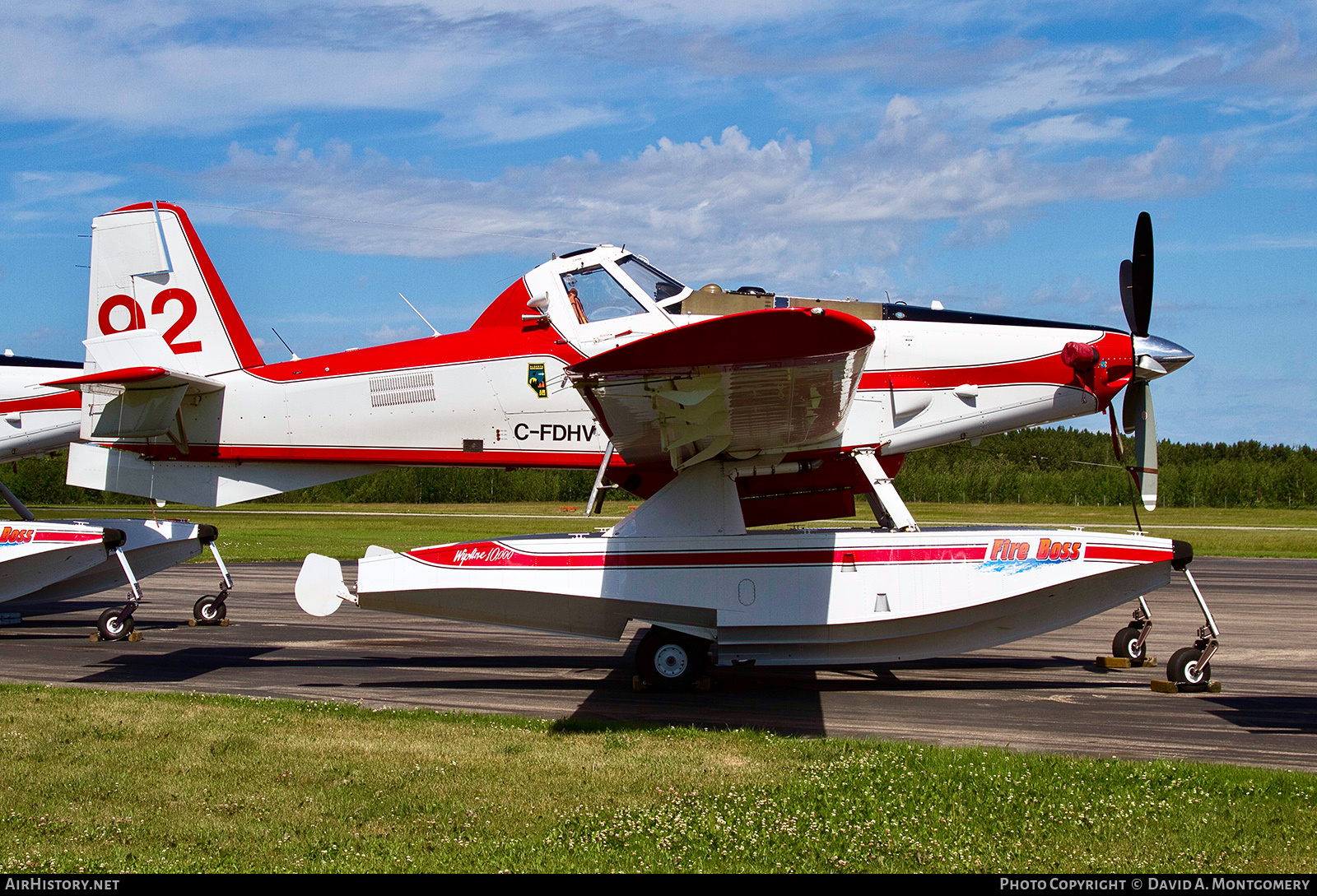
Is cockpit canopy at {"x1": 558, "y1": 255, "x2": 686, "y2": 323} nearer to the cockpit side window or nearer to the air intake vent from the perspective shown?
the cockpit side window

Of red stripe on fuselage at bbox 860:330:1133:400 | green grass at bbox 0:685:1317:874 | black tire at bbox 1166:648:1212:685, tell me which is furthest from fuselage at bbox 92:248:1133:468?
green grass at bbox 0:685:1317:874

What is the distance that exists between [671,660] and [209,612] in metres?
7.18

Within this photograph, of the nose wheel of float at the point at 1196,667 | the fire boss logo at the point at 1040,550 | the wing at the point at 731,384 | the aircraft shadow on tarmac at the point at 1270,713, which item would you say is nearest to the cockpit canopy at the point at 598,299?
the wing at the point at 731,384

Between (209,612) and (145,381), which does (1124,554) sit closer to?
(145,381)

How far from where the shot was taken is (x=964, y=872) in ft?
14.5

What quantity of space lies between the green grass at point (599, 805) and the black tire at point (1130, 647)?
157 inches

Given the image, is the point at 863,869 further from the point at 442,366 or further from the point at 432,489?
the point at 432,489

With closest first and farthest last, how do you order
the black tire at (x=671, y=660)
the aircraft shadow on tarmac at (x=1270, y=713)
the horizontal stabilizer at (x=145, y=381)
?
1. the aircraft shadow on tarmac at (x=1270, y=713)
2. the black tire at (x=671, y=660)
3. the horizontal stabilizer at (x=145, y=381)

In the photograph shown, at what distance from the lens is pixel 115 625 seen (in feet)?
37.0

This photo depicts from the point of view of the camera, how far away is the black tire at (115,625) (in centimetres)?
1123

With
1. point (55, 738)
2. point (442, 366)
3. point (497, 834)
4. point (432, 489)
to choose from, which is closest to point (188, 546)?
point (442, 366)

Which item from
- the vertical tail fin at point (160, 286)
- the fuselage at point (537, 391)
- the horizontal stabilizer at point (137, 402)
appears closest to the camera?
the fuselage at point (537, 391)

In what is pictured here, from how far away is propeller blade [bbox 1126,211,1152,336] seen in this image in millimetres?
9297

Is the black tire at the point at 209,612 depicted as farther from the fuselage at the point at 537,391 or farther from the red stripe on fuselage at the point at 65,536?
the fuselage at the point at 537,391
